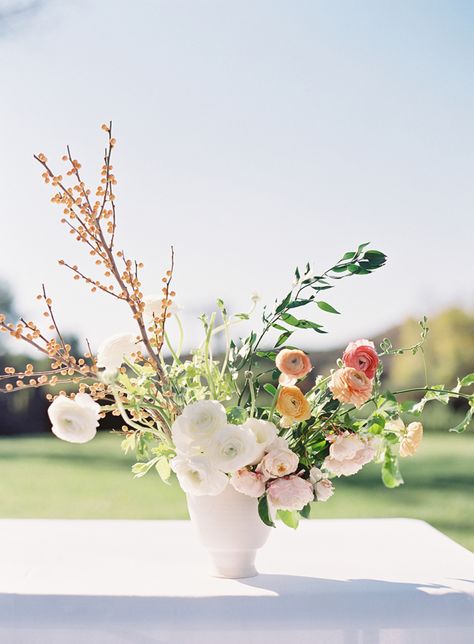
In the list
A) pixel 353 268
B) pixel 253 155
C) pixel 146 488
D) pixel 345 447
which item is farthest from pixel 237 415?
pixel 253 155

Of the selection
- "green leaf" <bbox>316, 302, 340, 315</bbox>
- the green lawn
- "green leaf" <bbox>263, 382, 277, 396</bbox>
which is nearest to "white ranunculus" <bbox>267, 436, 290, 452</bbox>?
"green leaf" <bbox>263, 382, 277, 396</bbox>

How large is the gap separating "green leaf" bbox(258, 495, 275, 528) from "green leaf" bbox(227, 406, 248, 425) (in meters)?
0.11

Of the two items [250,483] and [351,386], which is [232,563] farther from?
[351,386]

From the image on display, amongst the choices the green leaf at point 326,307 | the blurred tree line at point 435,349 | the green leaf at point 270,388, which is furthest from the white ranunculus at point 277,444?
the blurred tree line at point 435,349

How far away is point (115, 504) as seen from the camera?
9953 millimetres

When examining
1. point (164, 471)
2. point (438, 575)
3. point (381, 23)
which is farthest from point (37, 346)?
point (381, 23)

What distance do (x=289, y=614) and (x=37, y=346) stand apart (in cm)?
48

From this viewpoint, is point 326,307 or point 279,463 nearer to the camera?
point 279,463

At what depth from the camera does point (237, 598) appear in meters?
1.09

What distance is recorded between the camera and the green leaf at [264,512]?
1.10 meters

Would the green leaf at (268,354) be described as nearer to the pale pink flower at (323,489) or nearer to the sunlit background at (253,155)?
the pale pink flower at (323,489)

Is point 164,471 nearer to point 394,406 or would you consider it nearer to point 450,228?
point 394,406

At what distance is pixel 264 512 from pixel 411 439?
0.76ft

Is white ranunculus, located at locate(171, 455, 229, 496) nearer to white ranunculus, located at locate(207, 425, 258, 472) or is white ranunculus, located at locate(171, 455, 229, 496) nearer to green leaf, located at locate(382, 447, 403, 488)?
white ranunculus, located at locate(207, 425, 258, 472)
